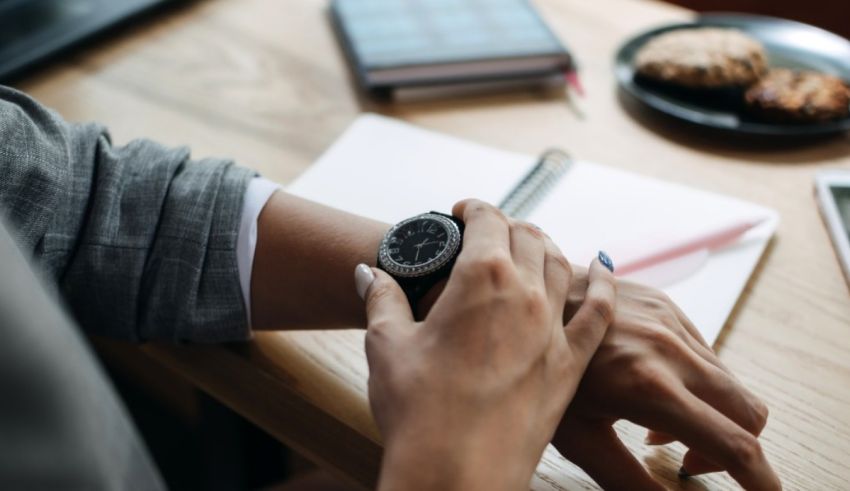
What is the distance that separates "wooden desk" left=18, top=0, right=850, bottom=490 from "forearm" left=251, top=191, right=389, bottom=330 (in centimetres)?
3

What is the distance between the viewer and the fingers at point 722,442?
47 centimetres

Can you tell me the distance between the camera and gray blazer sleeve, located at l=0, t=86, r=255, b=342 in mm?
590

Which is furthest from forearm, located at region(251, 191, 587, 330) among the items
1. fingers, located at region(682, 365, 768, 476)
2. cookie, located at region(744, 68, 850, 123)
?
cookie, located at region(744, 68, 850, 123)

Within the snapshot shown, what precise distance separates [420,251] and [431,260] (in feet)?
0.05

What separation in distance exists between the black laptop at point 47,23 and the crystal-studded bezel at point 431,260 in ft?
2.01

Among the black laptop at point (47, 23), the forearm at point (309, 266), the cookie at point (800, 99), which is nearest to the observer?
the forearm at point (309, 266)

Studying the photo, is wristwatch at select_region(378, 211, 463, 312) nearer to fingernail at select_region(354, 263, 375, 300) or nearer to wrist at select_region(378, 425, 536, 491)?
fingernail at select_region(354, 263, 375, 300)

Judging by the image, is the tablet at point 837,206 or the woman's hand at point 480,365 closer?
the woman's hand at point 480,365

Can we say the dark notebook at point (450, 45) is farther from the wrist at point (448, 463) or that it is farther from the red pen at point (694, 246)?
the wrist at point (448, 463)

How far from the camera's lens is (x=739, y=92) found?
2.80ft

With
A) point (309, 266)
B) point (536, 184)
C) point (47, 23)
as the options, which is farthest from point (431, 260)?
point (47, 23)

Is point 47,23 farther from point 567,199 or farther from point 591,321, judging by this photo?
point 591,321

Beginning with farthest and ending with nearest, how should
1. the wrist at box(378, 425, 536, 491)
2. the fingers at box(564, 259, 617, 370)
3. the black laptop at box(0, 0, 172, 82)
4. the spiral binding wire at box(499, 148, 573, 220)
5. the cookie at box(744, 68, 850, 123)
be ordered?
the black laptop at box(0, 0, 172, 82) < the cookie at box(744, 68, 850, 123) < the spiral binding wire at box(499, 148, 573, 220) < the fingers at box(564, 259, 617, 370) < the wrist at box(378, 425, 536, 491)

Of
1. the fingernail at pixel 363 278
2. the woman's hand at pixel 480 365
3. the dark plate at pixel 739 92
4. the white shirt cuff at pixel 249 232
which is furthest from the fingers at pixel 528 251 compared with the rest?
the dark plate at pixel 739 92
